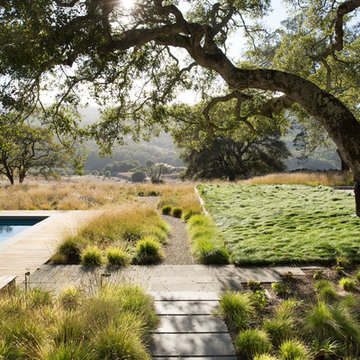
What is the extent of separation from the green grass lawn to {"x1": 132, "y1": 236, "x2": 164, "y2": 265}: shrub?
1.37 metres

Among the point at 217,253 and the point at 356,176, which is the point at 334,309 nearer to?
the point at 356,176

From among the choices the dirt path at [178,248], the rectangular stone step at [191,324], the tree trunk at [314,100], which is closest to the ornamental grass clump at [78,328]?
the rectangular stone step at [191,324]

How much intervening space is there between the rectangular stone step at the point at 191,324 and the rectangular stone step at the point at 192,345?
0.07 m

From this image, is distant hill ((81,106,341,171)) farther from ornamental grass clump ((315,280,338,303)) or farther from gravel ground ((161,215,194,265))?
ornamental grass clump ((315,280,338,303))

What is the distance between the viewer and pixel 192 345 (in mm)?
2463

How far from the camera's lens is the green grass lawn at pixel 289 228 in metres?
4.83

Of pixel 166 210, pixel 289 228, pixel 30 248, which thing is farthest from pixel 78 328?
pixel 166 210

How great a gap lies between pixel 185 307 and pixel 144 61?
4641 millimetres

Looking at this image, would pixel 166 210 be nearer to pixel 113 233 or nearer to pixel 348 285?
pixel 113 233

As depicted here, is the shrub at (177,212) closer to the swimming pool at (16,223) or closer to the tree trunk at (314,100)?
the swimming pool at (16,223)

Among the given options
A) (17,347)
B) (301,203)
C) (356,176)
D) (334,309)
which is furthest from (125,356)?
(301,203)

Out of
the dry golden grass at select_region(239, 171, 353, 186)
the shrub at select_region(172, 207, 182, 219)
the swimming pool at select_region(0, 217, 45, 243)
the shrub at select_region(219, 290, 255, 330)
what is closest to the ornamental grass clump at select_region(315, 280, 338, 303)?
the shrub at select_region(219, 290, 255, 330)

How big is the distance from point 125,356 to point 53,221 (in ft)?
23.7

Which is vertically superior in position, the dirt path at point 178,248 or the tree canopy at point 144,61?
the tree canopy at point 144,61
